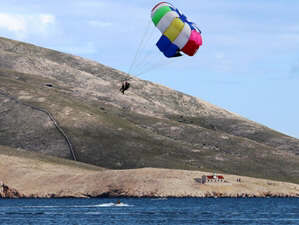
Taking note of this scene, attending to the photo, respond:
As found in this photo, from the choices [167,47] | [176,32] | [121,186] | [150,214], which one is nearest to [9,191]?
[121,186]

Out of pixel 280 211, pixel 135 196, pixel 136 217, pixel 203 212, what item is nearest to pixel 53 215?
pixel 136 217

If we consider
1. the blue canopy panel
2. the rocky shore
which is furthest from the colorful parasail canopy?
the rocky shore

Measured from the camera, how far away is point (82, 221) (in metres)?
118

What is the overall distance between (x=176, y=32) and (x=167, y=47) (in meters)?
2.56

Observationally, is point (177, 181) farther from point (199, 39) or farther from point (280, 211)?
point (199, 39)

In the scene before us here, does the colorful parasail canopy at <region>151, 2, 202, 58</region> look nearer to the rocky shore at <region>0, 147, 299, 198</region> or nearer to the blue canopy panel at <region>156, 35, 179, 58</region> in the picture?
the blue canopy panel at <region>156, 35, 179, 58</region>

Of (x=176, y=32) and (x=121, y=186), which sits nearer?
(x=176, y=32)

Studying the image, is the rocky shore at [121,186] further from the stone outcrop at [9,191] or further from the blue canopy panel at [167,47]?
the blue canopy panel at [167,47]

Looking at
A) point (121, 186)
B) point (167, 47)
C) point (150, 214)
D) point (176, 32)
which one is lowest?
point (150, 214)

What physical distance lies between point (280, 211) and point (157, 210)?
Answer: 21.8 meters

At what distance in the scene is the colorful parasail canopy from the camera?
317 feet

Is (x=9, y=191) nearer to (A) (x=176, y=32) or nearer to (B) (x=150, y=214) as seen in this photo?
(B) (x=150, y=214)

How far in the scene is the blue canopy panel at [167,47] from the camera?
9756 cm

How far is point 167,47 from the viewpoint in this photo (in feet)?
323
